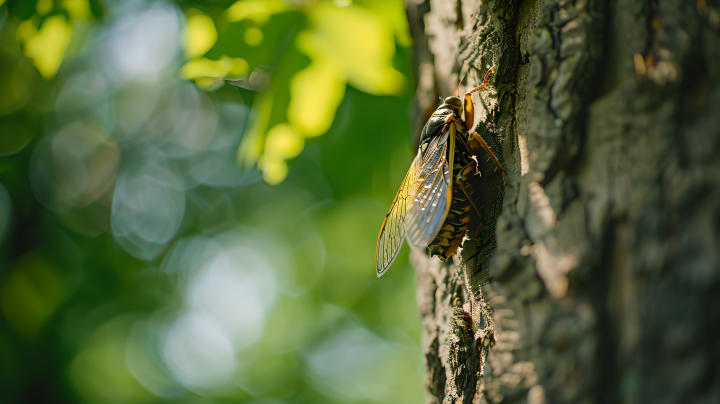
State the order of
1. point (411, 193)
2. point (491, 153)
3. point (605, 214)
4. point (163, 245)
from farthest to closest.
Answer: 1. point (163, 245)
2. point (411, 193)
3. point (491, 153)
4. point (605, 214)

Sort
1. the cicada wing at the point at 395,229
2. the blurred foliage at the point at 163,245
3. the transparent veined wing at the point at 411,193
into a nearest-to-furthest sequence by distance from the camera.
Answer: the transparent veined wing at the point at 411,193 < the cicada wing at the point at 395,229 < the blurred foliage at the point at 163,245

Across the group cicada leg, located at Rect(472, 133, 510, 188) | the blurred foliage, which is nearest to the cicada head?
cicada leg, located at Rect(472, 133, 510, 188)

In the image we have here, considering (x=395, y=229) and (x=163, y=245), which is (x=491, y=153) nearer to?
(x=395, y=229)

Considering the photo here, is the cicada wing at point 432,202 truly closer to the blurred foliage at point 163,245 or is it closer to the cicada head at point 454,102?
the cicada head at point 454,102

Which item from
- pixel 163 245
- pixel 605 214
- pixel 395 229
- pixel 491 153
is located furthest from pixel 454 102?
pixel 163 245

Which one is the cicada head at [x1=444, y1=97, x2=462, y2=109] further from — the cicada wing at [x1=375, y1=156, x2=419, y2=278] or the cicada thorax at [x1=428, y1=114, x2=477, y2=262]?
the cicada wing at [x1=375, y1=156, x2=419, y2=278]

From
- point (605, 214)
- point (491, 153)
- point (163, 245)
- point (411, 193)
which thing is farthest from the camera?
point (163, 245)

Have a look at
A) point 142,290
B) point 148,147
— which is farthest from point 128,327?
point 148,147

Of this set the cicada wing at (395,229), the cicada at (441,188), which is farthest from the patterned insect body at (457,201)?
the cicada wing at (395,229)
